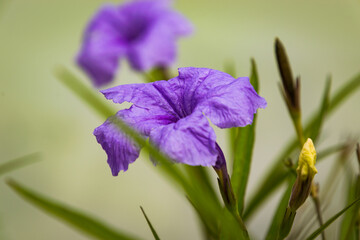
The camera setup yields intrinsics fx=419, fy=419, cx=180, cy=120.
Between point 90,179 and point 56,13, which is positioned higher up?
point 56,13

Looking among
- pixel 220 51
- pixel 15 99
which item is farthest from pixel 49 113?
pixel 220 51

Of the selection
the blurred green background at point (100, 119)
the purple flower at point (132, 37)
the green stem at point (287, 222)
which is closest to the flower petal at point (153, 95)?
the green stem at point (287, 222)

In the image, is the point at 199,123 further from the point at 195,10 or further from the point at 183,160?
the point at 195,10

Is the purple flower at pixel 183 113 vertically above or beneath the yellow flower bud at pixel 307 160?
above

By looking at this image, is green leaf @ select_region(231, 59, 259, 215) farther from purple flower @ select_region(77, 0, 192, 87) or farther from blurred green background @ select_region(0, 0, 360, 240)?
blurred green background @ select_region(0, 0, 360, 240)

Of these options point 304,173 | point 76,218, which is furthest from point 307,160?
point 76,218

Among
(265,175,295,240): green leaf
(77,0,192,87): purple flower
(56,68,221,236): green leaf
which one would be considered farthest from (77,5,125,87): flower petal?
(265,175,295,240): green leaf

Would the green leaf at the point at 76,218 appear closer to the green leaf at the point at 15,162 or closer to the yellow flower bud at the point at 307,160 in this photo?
the green leaf at the point at 15,162
